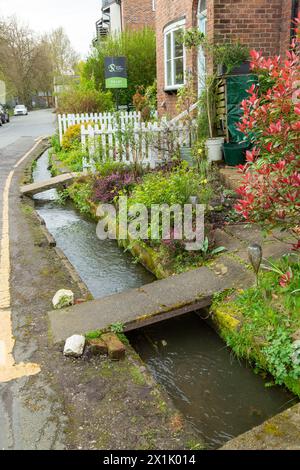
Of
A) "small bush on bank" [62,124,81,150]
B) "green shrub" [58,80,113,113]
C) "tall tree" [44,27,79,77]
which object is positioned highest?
"tall tree" [44,27,79,77]

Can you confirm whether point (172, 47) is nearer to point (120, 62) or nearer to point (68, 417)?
point (120, 62)

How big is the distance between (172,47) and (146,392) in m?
11.2

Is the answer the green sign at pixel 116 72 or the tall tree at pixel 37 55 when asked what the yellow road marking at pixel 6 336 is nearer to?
the green sign at pixel 116 72

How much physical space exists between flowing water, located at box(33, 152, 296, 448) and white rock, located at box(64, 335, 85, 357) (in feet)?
2.28

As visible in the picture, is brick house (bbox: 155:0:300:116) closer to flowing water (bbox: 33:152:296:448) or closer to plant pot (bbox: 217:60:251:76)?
plant pot (bbox: 217:60:251:76)

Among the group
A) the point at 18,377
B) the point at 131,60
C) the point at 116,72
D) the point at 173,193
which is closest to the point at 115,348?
the point at 18,377

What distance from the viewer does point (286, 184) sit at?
11.7 feet

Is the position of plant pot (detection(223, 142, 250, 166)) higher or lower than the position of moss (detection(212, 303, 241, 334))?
higher

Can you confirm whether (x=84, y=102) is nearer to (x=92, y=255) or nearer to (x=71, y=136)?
(x=71, y=136)

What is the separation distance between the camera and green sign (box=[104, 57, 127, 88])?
50.7 feet

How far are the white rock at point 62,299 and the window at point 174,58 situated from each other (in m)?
8.92

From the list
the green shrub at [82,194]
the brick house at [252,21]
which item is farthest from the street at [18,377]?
the brick house at [252,21]

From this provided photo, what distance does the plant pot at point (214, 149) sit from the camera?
8.59 metres

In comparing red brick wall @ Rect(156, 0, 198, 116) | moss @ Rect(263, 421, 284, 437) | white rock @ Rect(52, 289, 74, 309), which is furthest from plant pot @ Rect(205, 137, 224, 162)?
moss @ Rect(263, 421, 284, 437)
